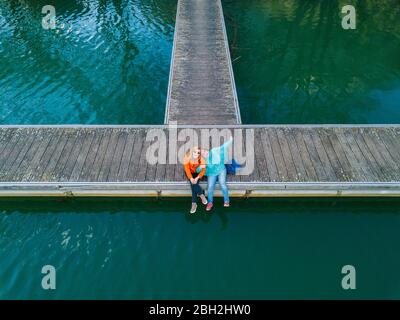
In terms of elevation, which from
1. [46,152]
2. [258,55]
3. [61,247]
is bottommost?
[61,247]

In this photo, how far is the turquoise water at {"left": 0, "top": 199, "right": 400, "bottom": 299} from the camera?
404 inches

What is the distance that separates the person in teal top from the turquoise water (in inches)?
43.1

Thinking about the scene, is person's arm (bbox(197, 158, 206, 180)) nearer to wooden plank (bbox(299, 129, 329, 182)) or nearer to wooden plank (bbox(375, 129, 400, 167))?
wooden plank (bbox(299, 129, 329, 182))

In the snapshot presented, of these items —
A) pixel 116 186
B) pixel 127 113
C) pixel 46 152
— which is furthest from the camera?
pixel 127 113

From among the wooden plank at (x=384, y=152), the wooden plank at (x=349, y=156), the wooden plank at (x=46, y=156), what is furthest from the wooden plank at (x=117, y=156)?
the wooden plank at (x=384, y=152)

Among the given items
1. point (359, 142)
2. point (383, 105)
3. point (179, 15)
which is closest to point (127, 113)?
point (179, 15)

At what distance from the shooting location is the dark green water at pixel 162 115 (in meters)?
10.5

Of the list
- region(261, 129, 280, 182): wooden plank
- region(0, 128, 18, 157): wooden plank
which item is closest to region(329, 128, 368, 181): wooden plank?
region(261, 129, 280, 182): wooden plank

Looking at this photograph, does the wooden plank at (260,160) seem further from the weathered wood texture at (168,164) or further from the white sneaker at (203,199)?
the white sneaker at (203,199)

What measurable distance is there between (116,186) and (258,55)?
14.0m

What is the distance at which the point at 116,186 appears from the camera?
11875mm

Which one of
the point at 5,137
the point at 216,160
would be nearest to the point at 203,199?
the point at 216,160
